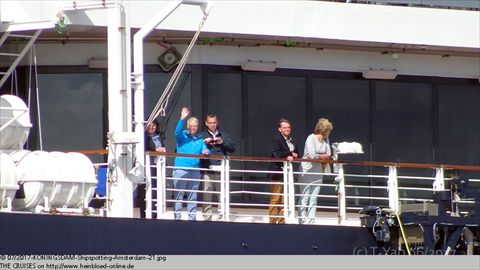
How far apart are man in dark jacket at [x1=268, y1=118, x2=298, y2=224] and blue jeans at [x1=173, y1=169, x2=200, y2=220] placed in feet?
3.39

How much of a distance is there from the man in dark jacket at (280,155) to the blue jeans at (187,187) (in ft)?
3.39

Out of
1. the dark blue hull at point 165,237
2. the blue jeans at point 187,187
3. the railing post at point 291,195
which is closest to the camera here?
the dark blue hull at point 165,237

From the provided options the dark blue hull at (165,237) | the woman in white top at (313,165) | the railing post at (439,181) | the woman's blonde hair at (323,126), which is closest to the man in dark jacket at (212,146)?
the dark blue hull at (165,237)

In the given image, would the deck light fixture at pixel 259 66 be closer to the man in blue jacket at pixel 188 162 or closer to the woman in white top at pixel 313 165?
the woman in white top at pixel 313 165

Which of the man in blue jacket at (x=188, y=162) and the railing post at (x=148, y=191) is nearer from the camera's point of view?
the railing post at (x=148, y=191)

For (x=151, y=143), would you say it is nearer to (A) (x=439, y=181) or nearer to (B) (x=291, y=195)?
(B) (x=291, y=195)

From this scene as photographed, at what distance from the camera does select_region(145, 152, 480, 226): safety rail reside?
1717 cm

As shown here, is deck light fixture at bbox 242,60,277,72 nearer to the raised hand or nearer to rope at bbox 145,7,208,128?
rope at bbox 145,7,208,128

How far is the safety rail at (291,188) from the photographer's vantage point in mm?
17172

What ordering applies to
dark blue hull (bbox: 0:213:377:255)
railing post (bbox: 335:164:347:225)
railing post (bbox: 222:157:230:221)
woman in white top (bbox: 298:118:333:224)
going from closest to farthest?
dark blue hull (bbox: 0:213:377:255) → railing post (bbox: 222:157:230:221) → railing post (bbox: 335:164:347:225) → woman in white top (bbox: 298:118:333:224)

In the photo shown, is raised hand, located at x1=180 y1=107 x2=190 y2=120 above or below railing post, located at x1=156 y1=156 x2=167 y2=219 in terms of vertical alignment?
above

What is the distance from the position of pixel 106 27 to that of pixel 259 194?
10.0 feet

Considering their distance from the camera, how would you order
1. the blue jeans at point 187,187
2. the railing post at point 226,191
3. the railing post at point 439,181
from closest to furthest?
the railing post at point 226,191
the blue jeans at point 187,187
the railing post at point 439,181

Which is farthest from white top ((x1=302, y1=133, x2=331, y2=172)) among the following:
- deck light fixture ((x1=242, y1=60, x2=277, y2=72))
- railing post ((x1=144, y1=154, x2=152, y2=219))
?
railing post ((x1=144, y1=154, x2=152, y2=219))
